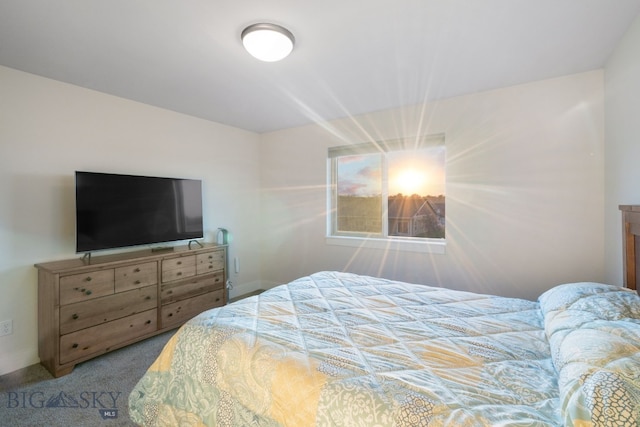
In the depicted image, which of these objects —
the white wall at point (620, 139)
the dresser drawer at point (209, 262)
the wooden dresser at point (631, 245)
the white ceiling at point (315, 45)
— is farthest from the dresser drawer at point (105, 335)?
the white wall at point (620, 139)

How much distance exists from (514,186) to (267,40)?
8.06 ft

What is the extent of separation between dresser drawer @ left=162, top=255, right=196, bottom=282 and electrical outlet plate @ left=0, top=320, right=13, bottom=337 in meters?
1.09

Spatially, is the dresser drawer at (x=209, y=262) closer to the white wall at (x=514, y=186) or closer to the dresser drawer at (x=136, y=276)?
the dresser drawer at (x=136, y=276)

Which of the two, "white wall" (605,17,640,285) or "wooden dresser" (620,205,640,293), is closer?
"wooden dresser" (620,205,640,293)

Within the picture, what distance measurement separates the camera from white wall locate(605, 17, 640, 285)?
1836 millimetres

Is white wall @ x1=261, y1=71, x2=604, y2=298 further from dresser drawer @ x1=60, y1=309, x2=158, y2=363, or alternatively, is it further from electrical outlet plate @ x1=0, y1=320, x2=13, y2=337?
electrical outlet plate @ x1=0, y1=320, x2=13, y2=337

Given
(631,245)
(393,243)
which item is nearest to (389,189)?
(393,243)

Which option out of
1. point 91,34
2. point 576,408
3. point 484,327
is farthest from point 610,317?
point 91,34

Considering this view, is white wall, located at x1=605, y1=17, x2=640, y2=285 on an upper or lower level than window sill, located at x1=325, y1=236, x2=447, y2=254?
upper

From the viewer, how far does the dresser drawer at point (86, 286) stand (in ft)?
7.32

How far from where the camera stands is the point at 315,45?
2.01 meters

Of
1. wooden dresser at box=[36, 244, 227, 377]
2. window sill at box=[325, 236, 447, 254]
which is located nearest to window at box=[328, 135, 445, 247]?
window sill at box=[325, 236, 447, 254]

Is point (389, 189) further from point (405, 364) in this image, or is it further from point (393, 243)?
point (405, 364)

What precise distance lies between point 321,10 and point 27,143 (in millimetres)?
2568
